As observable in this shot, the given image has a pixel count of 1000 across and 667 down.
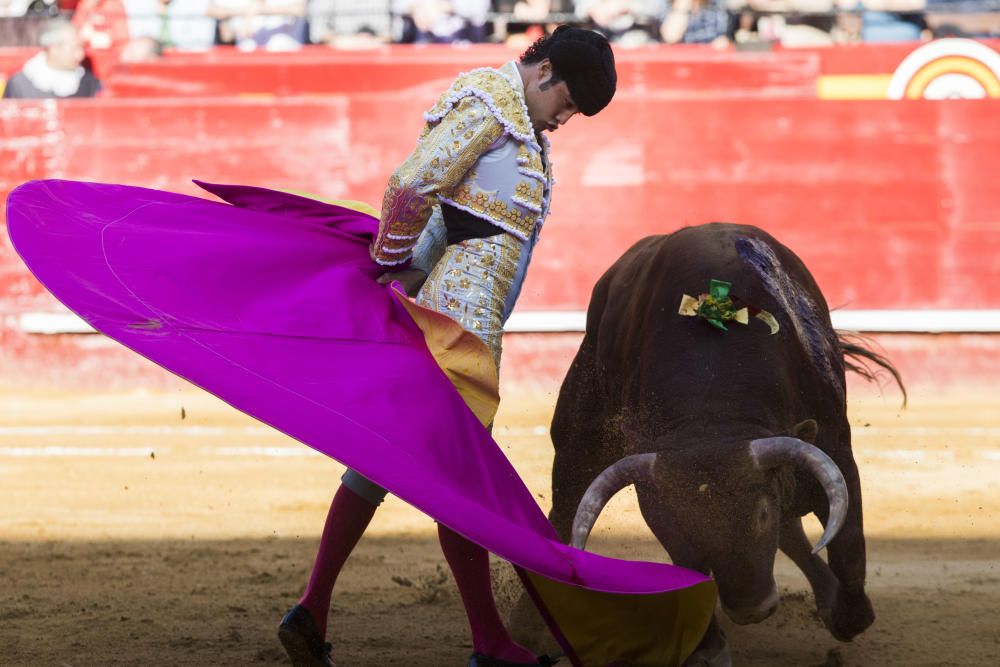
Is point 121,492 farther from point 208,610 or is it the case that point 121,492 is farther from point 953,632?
point 953,632

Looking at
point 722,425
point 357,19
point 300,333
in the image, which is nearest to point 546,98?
point 300,333

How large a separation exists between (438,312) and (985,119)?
5.48 meters

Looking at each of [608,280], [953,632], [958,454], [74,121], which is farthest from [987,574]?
[74,121]

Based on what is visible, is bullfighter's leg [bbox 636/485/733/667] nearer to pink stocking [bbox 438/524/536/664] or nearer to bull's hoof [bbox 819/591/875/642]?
pink stocking [bbox 438/524/536/664]

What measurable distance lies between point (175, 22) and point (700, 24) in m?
3.30

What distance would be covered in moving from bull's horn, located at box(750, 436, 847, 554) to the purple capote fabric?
0.25m

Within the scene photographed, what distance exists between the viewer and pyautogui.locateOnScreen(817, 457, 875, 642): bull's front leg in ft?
8.91

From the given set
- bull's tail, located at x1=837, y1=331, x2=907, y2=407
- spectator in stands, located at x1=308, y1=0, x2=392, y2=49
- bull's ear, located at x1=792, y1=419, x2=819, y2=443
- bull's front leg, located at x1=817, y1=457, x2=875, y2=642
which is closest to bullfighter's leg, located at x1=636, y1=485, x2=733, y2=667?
bull's ear, located at x1=792, y1=419, x2=819, y2=443

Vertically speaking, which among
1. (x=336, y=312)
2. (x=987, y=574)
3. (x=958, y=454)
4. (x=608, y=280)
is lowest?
(x=958, y=454)

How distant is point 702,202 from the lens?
7.04 m

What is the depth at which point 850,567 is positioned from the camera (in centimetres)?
273

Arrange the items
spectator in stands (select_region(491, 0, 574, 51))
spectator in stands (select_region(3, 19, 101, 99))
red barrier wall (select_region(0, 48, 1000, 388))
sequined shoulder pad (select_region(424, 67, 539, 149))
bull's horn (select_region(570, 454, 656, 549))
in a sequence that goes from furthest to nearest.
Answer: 1. spectator in stands (select_region(491, 0, 574, 51))
2. spectator in stands (select_region(3, 19, 101, 99))
3. red barrier wall (select_region(0, 48, 1000, 388))
4. bull's horn (select_region(570, 454, 656, 549))
5. sequined shoulder pad (select_region(424, 67, 539, 149))

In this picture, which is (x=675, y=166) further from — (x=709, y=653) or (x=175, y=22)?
(x=709, y=653)

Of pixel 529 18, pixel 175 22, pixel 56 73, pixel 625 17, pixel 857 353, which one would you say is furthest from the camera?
pixel 175 22
